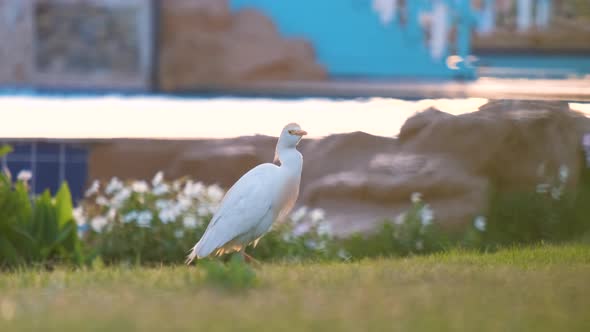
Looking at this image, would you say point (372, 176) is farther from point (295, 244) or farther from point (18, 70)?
point (18, 70)

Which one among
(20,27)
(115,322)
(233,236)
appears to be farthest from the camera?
(20,27)

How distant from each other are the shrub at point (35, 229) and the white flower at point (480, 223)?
2.05 m

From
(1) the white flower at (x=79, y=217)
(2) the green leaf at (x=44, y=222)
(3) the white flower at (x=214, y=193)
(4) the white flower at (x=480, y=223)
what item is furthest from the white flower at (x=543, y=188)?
(2) the green leaf at (x=44, y=222)

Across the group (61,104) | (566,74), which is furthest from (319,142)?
(566,74)

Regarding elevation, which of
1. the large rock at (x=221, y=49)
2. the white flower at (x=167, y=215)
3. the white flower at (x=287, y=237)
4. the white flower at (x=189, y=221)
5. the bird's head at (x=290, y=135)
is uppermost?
the large rock at (x=221, y=49)

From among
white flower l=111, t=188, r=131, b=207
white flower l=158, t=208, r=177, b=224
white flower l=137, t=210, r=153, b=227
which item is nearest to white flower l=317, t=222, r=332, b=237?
white flower l=158, t=208, r=177, b=224

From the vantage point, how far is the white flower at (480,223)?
18.6 ft

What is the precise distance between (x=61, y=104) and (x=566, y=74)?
722 centimetres

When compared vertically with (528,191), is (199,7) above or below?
above

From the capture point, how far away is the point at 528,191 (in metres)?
5.79

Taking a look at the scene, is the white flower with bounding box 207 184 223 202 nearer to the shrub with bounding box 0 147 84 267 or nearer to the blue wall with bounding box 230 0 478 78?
the shrub with bounding box 0 147 84 267

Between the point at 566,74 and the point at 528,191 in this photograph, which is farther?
the point at 566,74

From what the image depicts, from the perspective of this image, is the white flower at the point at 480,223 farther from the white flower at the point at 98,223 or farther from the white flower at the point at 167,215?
the white flower at the point at 98,223

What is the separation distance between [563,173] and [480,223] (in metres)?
0.53
